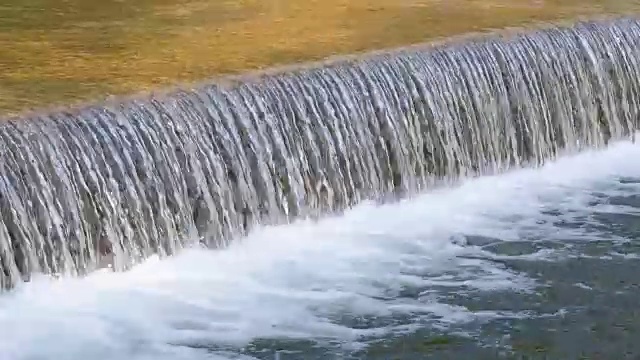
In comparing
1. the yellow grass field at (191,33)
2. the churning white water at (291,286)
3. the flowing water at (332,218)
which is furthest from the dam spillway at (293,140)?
the yellow grass field at (191,33)

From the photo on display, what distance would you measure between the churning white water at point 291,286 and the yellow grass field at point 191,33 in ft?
3.14

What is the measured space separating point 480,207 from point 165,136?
1824mm

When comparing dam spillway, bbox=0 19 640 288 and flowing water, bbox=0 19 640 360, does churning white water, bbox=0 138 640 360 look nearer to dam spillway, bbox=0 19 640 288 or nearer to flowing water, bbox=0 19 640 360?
flowing water, bbox=0 19 640 360

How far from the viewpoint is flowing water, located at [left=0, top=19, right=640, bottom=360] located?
5.75m

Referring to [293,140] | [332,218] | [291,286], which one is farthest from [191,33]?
[291,286]

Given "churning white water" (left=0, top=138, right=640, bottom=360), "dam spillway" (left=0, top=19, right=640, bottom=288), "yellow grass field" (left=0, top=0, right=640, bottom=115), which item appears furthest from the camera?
"yellow grass field" (left=0, top=0, right=640, bottom=115)

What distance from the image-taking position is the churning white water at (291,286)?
5652mm

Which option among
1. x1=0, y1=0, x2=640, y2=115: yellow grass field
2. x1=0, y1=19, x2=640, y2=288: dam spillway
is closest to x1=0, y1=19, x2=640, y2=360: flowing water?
x1=0, y1=19, x2=640, y2=288: dam spillway

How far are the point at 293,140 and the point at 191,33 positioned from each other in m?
1.41

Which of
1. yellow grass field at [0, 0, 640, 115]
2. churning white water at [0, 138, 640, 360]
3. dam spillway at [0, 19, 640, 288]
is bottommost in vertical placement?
churning white water at [0, 138, 640, 360]

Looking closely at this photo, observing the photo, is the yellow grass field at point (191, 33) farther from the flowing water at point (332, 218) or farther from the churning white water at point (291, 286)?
the churning white water at point (291, 286)

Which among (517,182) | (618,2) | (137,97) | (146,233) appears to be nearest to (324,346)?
(146,233)

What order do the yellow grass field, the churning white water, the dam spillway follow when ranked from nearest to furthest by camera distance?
the churning white water
the dam spillway
the yellow grass field

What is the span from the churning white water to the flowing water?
0.01m
